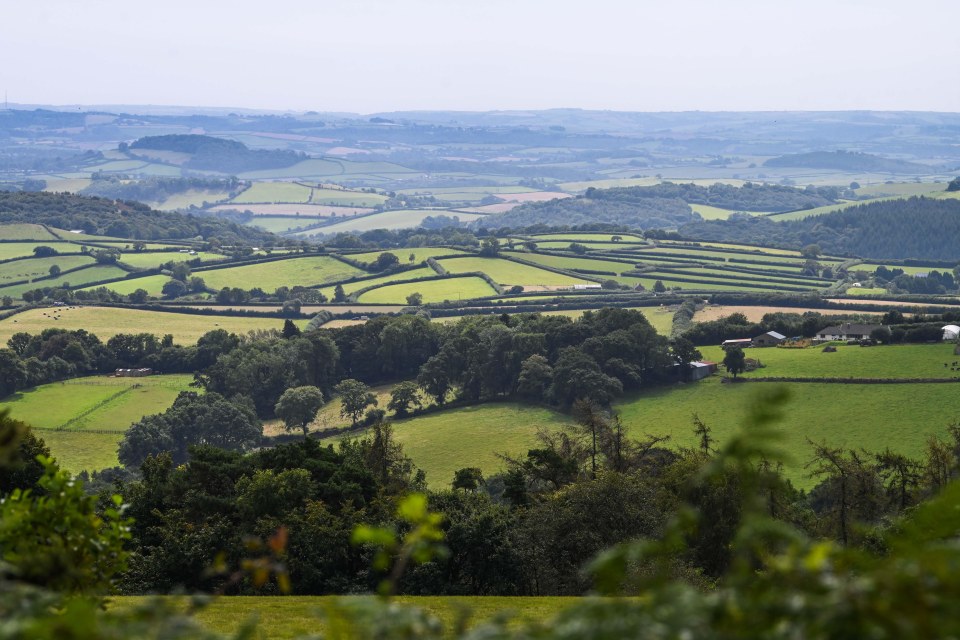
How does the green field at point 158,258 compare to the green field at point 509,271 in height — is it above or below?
below

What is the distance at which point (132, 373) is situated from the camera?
102188 millimetres

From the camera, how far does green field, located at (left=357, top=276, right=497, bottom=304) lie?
5325 inches

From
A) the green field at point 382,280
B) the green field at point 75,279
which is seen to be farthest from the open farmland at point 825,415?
the green field at point 75,279

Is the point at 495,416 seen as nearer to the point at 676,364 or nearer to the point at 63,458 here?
the point at 676,364

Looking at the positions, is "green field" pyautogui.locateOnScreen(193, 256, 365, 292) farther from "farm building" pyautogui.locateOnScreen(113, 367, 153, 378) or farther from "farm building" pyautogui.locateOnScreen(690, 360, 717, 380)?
"farm building" pyautogui.locateOnScreen(690, 360, 717, 380)

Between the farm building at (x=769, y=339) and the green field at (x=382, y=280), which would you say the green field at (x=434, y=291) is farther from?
the farm building at (x=769, y=339)

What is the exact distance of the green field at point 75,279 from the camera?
480 feet

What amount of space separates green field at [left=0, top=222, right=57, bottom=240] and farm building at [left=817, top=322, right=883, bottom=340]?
132378 mm

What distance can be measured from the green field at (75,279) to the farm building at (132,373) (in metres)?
49.0

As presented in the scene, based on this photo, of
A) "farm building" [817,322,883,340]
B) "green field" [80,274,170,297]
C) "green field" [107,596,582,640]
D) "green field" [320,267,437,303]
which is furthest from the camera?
"green field" [80,274,170,297]

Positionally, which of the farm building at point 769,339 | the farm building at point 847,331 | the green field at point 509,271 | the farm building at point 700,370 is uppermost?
the farm building at point 847,331

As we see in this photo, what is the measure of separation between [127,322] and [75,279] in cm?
3717

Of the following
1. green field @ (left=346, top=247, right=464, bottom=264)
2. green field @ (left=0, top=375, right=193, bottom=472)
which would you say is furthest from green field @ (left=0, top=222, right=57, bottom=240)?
green field @ (left=0, top=375, right=193, bottom=472)

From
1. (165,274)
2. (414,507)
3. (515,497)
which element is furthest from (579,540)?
(165,274)
